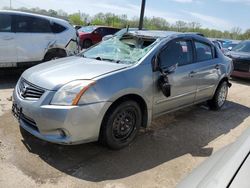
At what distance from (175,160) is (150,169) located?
1.52ft

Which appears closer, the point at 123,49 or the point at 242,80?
the point at 123,49

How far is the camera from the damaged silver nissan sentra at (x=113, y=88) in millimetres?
3500

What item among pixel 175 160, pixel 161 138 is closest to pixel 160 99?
pixel 161 138

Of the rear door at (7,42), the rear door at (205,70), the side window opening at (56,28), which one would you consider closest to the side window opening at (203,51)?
the rear door at (205,70)

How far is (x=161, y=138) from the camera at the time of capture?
4.63 m

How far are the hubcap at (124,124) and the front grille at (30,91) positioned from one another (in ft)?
3.33

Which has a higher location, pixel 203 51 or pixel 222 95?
pixel 203 51

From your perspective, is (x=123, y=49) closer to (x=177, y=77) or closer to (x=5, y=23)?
(x=177, y=77)

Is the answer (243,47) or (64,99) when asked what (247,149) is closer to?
(64,99)

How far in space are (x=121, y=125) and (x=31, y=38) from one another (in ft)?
15.5

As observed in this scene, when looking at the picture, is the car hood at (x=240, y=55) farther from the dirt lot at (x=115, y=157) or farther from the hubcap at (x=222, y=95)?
the dirt lot at (x=115, y=157)

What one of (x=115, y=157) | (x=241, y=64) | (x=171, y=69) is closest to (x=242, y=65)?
(x=241, y=64)

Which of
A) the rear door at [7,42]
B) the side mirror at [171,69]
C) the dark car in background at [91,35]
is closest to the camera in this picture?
the side mirror at [171,69]

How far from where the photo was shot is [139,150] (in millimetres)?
4141
